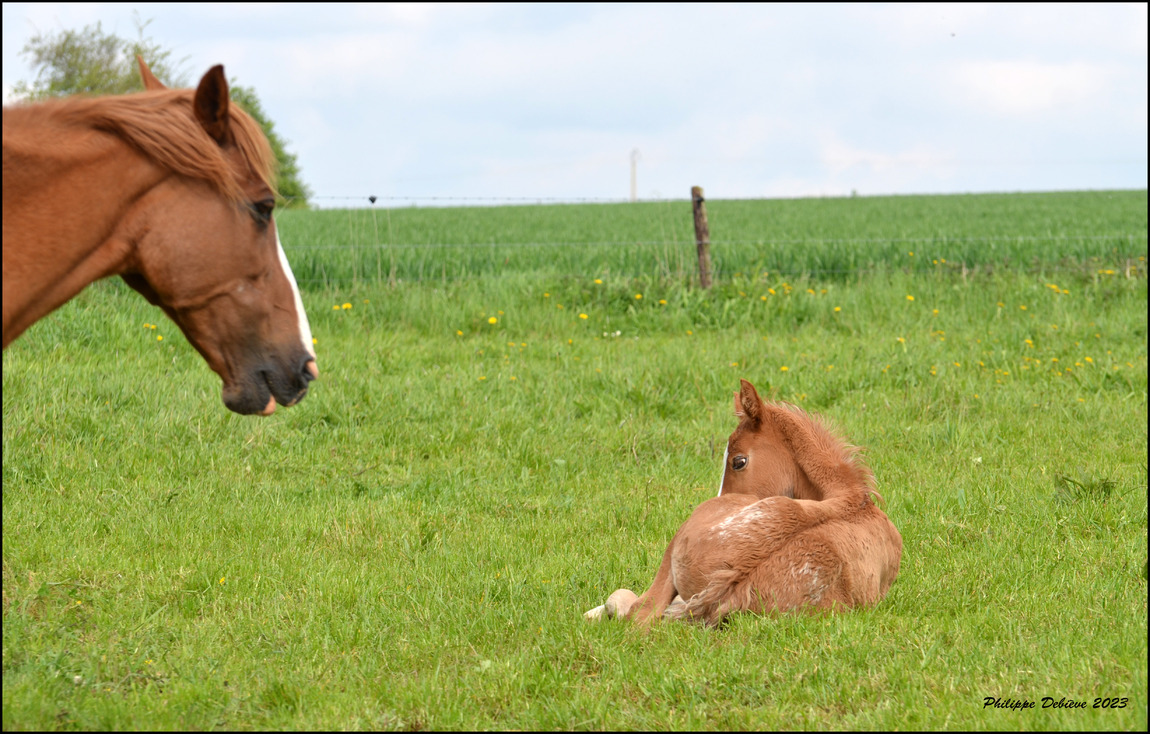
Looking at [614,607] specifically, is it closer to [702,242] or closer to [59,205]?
[59,205]

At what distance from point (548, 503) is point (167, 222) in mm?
3349

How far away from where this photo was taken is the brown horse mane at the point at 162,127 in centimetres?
240

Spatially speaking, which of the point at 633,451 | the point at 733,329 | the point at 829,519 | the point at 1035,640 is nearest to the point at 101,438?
the point at 633,451

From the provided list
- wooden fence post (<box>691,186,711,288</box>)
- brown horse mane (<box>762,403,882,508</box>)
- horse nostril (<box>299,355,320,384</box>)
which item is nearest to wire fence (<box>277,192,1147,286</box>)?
wooden fence post (<box>691,186,711,288</box>)

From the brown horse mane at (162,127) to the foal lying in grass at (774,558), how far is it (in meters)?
2.23

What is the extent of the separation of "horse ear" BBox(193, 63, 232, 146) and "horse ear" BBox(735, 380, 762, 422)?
2.47m

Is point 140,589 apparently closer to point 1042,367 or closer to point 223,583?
point 223,583

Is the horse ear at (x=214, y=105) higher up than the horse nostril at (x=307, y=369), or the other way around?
the horse ear at (x=214, y=105)

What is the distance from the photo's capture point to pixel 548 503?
17.9ft

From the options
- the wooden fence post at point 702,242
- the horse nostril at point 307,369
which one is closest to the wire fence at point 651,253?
A: the wooden fence post at point 702,242

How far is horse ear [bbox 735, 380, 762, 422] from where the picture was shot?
419cm

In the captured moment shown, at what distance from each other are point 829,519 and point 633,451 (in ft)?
8.60

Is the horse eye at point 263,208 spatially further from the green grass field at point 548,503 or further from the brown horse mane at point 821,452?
the brown horse mane at point 821,452

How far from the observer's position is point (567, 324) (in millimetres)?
9703
